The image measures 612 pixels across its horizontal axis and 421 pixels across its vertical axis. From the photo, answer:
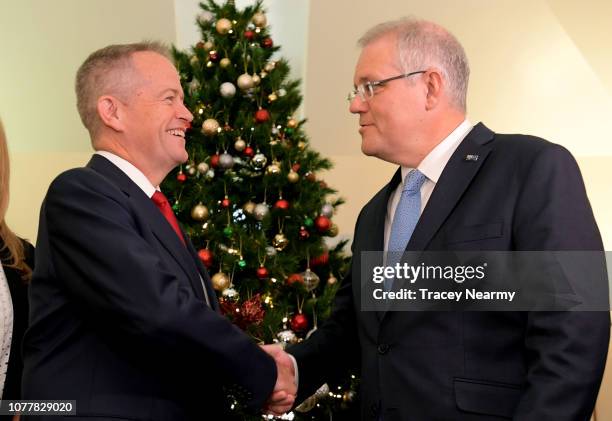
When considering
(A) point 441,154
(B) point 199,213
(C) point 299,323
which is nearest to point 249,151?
(B) point 199,213

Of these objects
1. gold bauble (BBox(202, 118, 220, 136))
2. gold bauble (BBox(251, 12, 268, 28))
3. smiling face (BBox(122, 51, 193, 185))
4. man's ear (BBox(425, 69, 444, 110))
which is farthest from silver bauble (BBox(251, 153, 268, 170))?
man's ear (BBox(425, 69, 444, 110))

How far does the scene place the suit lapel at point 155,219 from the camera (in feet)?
6.52

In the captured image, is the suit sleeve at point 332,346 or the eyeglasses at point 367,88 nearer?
the eyeglasses at point 367,88

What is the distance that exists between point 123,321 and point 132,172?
0.53 metres

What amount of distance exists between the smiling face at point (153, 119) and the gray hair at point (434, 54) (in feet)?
2.28

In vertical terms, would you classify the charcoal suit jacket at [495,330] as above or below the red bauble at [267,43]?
below

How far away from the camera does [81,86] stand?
2.29 meters

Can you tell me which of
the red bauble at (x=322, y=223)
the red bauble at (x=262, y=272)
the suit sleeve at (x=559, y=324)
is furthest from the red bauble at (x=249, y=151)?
the suit sleeve at (x=559, y=324)

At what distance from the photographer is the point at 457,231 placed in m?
1.92

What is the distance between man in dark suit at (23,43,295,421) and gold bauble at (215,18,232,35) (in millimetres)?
1920

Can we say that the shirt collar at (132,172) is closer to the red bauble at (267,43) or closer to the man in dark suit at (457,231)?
the man in dark suit at (457,231)

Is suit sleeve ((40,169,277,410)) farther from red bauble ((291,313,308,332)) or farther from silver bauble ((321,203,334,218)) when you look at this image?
silver bauble ((321,203,334,218))

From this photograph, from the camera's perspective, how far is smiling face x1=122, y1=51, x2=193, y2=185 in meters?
2.23

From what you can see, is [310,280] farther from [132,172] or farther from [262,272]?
[132,172]
